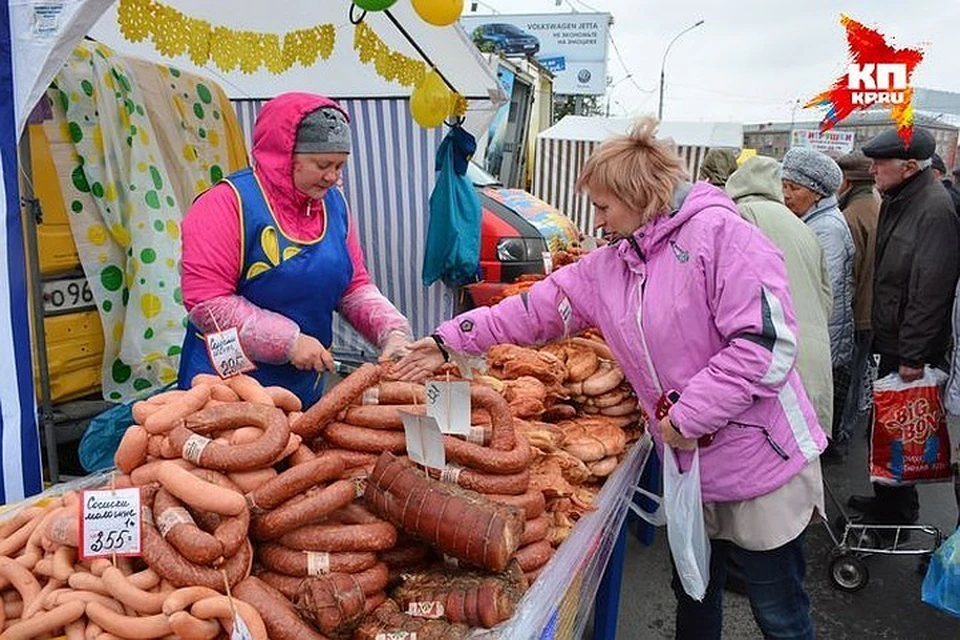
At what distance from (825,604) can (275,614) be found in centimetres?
354

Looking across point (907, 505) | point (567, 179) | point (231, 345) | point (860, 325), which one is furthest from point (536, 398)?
point (567, 179)

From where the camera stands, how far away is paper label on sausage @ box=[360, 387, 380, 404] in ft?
7.15

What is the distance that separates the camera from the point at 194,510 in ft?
5.41

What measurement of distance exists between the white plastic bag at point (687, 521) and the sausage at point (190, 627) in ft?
5.33

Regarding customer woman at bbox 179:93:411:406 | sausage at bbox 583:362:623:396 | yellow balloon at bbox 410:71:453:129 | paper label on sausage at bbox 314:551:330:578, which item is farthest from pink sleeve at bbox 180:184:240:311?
yellow balloon at bbox 410:71:453:129

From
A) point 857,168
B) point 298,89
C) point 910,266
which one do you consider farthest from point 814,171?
point 298,89

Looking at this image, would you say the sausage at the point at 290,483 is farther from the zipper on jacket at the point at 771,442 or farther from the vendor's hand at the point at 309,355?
the zipper on jacket at the point at 771,442

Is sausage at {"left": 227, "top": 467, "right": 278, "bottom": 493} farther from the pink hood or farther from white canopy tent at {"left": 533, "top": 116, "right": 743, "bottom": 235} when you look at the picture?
white canopy tent at {"left": 533, "top": 116, "right": 743, "bottom": 235}

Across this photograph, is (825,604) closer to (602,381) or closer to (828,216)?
(602,381)

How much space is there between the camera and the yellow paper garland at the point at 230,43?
4723mm

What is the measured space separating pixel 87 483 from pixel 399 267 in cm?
385

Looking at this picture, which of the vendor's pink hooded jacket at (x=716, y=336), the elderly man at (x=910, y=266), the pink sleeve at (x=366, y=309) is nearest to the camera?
the vendor's pink hooded jacket at (x=716, y=336)

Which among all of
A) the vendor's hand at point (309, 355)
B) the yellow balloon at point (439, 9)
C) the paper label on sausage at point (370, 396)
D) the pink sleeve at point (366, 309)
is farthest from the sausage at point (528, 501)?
the yellow balloon at point (439, 9)

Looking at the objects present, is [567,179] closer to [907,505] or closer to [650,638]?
[907,505]
